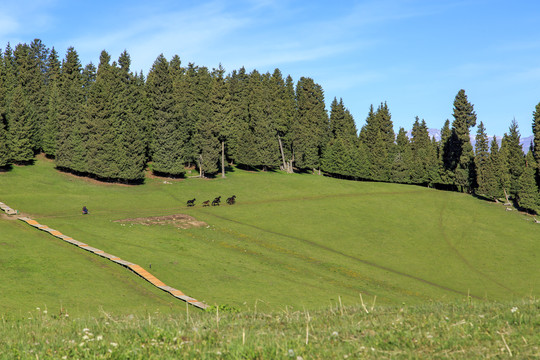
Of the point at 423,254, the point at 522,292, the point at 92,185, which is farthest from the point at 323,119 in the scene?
the point at 522,292

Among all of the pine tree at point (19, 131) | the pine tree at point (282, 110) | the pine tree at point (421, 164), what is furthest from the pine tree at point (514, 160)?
the pine tree at point (19, 131)

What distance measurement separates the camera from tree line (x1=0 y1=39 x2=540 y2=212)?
9131 cm

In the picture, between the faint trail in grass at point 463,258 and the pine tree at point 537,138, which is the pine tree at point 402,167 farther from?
the faint trail in grass at point 463,258

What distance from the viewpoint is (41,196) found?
7119cm

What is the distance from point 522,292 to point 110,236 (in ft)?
145

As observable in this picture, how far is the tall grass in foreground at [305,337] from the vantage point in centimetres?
1012

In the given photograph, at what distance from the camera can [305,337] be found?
11.5 metres

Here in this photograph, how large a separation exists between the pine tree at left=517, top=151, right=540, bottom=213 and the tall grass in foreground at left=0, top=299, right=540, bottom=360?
87.0 m

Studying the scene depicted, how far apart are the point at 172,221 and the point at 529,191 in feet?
227

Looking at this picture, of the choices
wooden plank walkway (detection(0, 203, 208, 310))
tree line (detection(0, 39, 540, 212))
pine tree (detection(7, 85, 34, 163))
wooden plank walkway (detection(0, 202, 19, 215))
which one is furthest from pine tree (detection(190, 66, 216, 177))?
wooden plank walkway (detection(0, 203, 208, 310))

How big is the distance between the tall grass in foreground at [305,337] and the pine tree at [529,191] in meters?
87.0

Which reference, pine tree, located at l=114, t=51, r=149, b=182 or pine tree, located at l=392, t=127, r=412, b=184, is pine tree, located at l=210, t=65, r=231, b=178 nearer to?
pine tree, located at l=114, t=51, r=149, b=182

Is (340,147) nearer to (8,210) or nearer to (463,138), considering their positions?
(463,138)

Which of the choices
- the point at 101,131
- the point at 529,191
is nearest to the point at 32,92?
the point at 101,131
